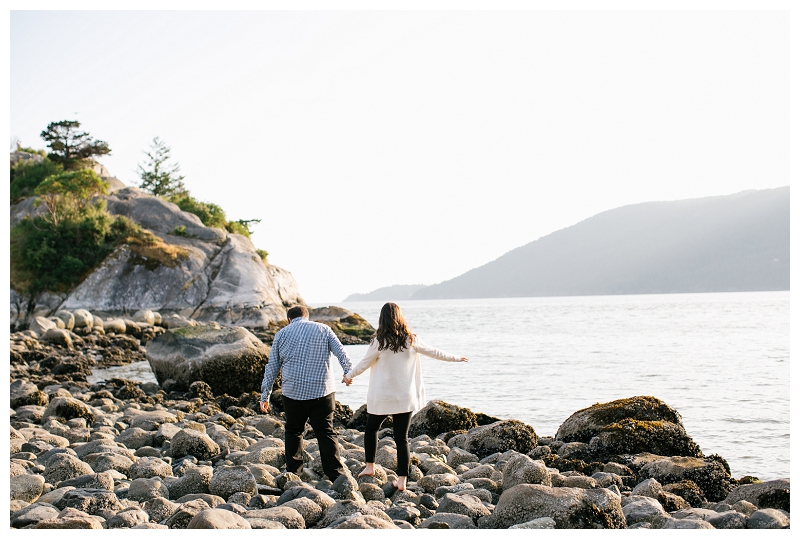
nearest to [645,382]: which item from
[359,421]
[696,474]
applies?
[359,421]

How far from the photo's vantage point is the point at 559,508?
5.64 metres

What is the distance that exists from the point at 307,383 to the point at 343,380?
42 centimetres

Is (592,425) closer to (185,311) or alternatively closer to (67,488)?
(67,488)

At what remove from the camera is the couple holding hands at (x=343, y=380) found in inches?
276

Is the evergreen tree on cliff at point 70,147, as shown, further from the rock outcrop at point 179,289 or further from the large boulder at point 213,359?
the large boulder at point 213,359

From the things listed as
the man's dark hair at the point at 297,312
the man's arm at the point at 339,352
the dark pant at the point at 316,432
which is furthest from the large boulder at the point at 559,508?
Result: the man's dark hair at the point at 297,312

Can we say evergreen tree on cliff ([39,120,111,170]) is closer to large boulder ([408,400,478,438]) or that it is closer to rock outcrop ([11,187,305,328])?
rock outcrop ([11,187,305,328])

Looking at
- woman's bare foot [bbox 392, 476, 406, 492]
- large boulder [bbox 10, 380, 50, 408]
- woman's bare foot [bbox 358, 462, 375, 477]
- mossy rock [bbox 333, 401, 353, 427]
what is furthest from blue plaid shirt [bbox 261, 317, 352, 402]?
large boulder [bbox 10, 380, 50, 408]

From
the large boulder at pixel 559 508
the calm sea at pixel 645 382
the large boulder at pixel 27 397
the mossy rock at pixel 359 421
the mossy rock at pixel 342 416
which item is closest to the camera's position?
the large boulder at pixel 559 508

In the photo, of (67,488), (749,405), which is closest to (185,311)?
(749,405)

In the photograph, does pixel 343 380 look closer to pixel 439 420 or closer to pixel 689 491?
pixel 689 491

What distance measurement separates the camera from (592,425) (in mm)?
10445

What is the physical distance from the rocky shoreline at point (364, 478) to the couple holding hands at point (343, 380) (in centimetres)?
41

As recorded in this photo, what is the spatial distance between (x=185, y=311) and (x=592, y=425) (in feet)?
124
